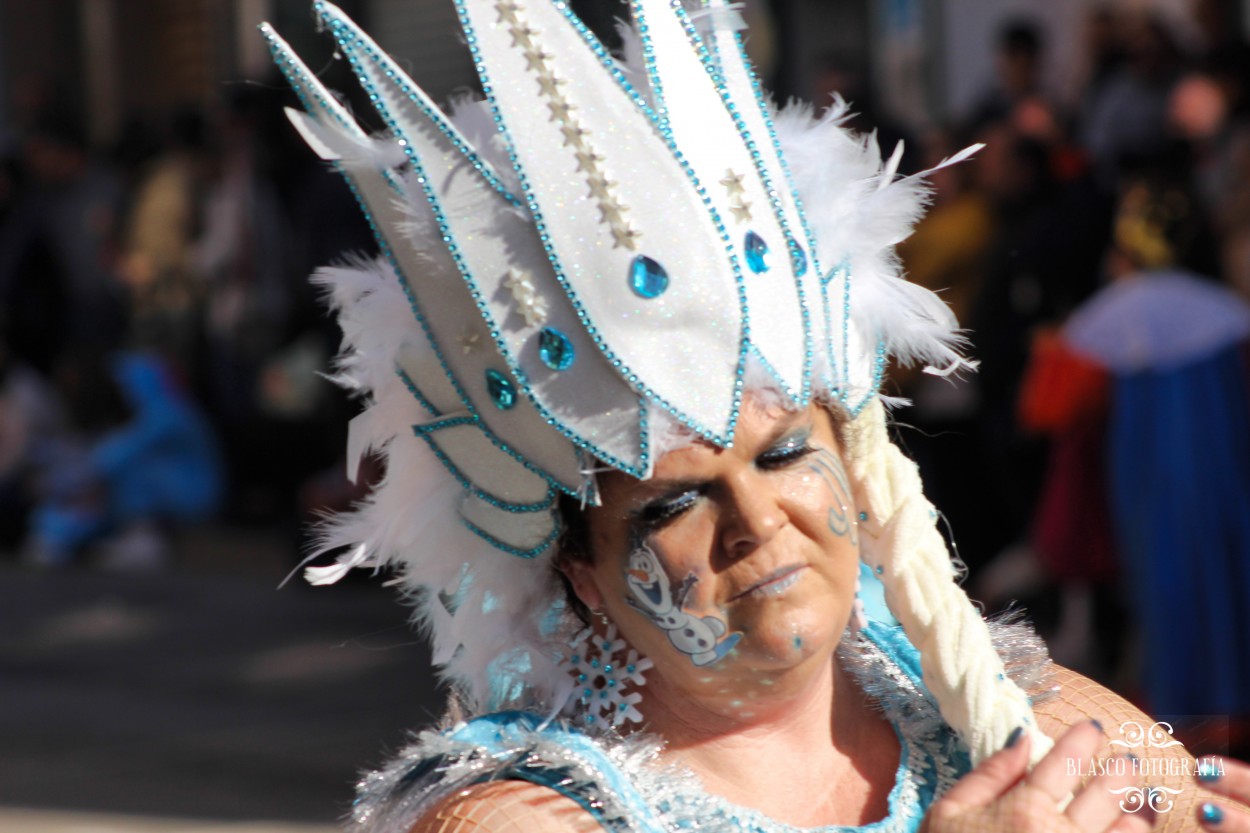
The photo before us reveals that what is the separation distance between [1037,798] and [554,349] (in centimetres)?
64

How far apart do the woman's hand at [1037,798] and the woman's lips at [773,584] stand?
264 mm

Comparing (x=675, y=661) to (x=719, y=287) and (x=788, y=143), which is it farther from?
(x=788, y=143)

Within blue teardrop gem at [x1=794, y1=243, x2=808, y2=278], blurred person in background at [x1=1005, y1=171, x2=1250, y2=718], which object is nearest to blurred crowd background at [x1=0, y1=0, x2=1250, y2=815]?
blurred person in background at [x1=1005, y1=171, x2=1250, y2=718]

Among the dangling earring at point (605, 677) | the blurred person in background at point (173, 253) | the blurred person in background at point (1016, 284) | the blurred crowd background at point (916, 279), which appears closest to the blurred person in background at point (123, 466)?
the blurred crowd background at point (916, 279)


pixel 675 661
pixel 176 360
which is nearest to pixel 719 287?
pixel 675 661

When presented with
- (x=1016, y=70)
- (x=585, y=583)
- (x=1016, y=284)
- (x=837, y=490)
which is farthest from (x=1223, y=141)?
(x=585, y=583)

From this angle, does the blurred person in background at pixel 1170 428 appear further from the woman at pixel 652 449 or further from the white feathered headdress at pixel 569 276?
the white feathered headdress at pixel 569 276

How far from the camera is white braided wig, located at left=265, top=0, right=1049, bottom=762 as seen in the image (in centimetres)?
180

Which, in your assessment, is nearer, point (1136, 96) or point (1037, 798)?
point (1037, 798)

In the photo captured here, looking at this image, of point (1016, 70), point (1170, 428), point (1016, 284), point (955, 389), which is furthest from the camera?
point (1016, 70)

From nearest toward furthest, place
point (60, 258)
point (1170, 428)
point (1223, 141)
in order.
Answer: point (1170, 428) → point (1223, 141) → point (60, 258)

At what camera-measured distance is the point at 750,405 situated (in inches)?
68.1

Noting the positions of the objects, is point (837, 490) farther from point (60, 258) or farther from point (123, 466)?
point (60, 258)

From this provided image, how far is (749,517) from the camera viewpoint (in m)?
1.70
